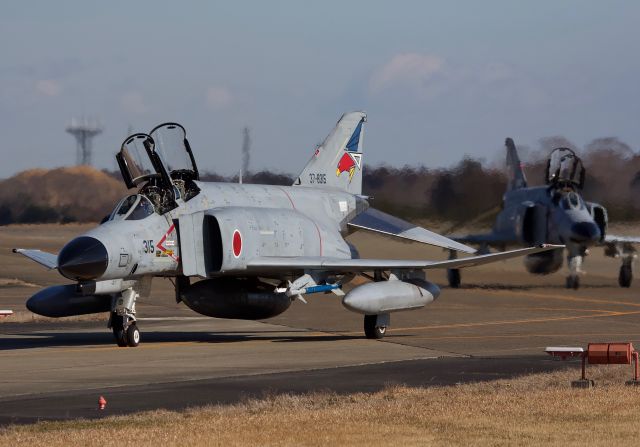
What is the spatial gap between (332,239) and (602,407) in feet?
37.3

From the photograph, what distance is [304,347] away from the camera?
2044 cm

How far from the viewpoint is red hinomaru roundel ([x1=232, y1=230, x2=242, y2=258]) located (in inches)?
829

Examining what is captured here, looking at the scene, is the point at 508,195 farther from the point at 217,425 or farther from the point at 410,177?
the point at 217,425

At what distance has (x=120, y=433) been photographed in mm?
10992

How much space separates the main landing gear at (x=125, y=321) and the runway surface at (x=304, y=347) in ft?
0.87

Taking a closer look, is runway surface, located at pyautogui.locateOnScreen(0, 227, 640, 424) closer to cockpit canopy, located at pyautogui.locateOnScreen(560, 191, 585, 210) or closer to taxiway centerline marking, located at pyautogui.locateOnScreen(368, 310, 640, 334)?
taxiway centerline marking, located at pyautogui.locateOnScreen(368, 310, 640, 334)

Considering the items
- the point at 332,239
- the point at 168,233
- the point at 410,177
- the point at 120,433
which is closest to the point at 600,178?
the point at 410,177

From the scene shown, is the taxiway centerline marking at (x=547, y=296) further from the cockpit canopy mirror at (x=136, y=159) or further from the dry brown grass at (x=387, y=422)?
the dry brown grass at (x=387, y=422)

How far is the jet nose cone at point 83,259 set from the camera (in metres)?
18.8

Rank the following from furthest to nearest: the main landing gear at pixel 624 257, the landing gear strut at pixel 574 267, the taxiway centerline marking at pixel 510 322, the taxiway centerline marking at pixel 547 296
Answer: the main landing gear at pixel 624 257 → the landing gear strut at pixel 574 267 → the taxiway centerline marking at pixel 547 296 → the taxiway centerline marking at pixel 510 322

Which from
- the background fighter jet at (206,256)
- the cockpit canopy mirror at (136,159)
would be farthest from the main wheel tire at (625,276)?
the cockpit canopy mirror at (136,159)

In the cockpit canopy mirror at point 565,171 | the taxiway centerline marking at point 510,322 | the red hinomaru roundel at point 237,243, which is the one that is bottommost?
the taxiway centerline marking at point 510,322

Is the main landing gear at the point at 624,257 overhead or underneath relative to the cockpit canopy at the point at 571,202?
underneath

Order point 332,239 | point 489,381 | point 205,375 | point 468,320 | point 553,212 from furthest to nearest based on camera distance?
point 553,212, point 468,320, point 332,239, point 205,375, point 489,381
